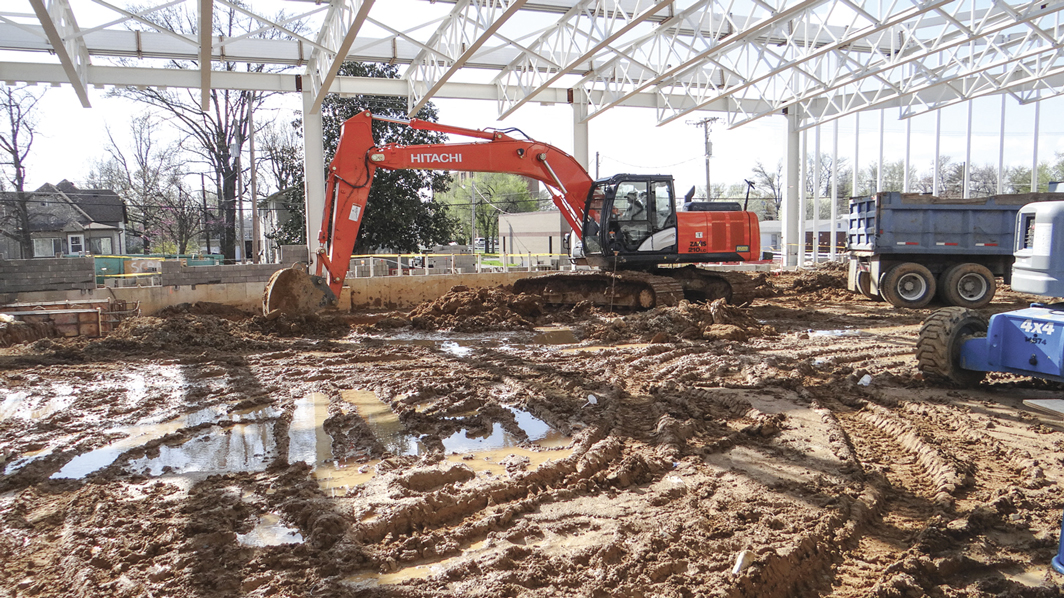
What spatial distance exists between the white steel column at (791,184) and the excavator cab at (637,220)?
1170cm

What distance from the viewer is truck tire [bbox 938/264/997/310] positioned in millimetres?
15688

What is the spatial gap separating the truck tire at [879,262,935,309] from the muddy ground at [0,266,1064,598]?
6264 millimetres

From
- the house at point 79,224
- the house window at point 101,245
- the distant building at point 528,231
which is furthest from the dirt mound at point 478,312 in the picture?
the distant building at point 528,231

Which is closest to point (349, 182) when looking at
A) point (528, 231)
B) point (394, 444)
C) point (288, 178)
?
point (394, 444)

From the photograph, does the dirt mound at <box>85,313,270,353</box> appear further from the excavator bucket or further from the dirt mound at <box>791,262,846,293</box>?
the dirt mound at <box>791,262,846,293</box>

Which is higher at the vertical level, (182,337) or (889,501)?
(182,337)

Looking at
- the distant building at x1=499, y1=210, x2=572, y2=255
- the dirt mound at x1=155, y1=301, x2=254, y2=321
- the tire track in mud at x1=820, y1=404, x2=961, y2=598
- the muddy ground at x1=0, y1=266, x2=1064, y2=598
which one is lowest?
the tire track in mud at x1=820, y1=404, x2=961, y2=598

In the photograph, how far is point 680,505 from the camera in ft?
15.1

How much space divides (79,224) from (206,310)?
1205 inches

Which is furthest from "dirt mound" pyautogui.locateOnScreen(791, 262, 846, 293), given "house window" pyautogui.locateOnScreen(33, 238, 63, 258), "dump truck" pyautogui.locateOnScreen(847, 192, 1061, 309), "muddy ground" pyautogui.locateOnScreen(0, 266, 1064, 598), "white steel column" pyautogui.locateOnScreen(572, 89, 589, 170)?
"house window" pyautogui.locateOnScreen(33, 238, 63, 258)

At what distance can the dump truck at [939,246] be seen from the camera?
15.5 m

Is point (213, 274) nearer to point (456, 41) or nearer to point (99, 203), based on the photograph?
point (456, 41)

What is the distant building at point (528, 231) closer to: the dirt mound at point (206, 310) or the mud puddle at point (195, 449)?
the dirt mound at point (206, 310)

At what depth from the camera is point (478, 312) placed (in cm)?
1388
